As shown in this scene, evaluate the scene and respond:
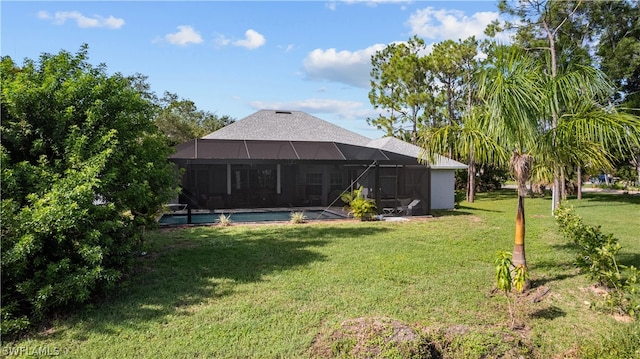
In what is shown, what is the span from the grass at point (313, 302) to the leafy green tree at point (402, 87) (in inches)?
921

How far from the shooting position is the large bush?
5.67 meters

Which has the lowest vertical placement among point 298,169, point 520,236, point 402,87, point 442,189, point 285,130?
point 520,236

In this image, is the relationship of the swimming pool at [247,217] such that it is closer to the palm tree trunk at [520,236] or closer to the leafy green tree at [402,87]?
the palm tree trunk at [520,236]

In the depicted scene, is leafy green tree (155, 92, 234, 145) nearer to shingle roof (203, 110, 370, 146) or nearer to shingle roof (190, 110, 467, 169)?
shingle roof (203, 110, 370, 146)

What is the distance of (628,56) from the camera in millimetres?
23703

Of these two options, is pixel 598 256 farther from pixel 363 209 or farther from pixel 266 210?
pixel 266 210

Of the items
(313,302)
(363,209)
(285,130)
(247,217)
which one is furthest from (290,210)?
(313,302)

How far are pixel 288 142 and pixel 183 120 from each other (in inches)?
713

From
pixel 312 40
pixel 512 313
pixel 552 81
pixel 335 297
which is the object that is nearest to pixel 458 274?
pixel 512 313

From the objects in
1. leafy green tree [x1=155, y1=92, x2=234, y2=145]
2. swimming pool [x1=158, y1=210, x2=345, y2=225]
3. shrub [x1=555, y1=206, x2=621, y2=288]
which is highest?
leafy green tree [x1=155, y1=92, x2=234, y2=145]

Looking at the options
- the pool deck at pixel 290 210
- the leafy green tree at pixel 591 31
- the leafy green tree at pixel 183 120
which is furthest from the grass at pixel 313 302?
the leafy green tree at pixel 183 120

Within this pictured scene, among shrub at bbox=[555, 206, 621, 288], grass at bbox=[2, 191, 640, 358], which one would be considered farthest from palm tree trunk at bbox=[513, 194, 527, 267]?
shrub at bbox=[555, 206, 621, 288]

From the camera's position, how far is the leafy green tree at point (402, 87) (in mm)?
32969

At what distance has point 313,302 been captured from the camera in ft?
21.7
